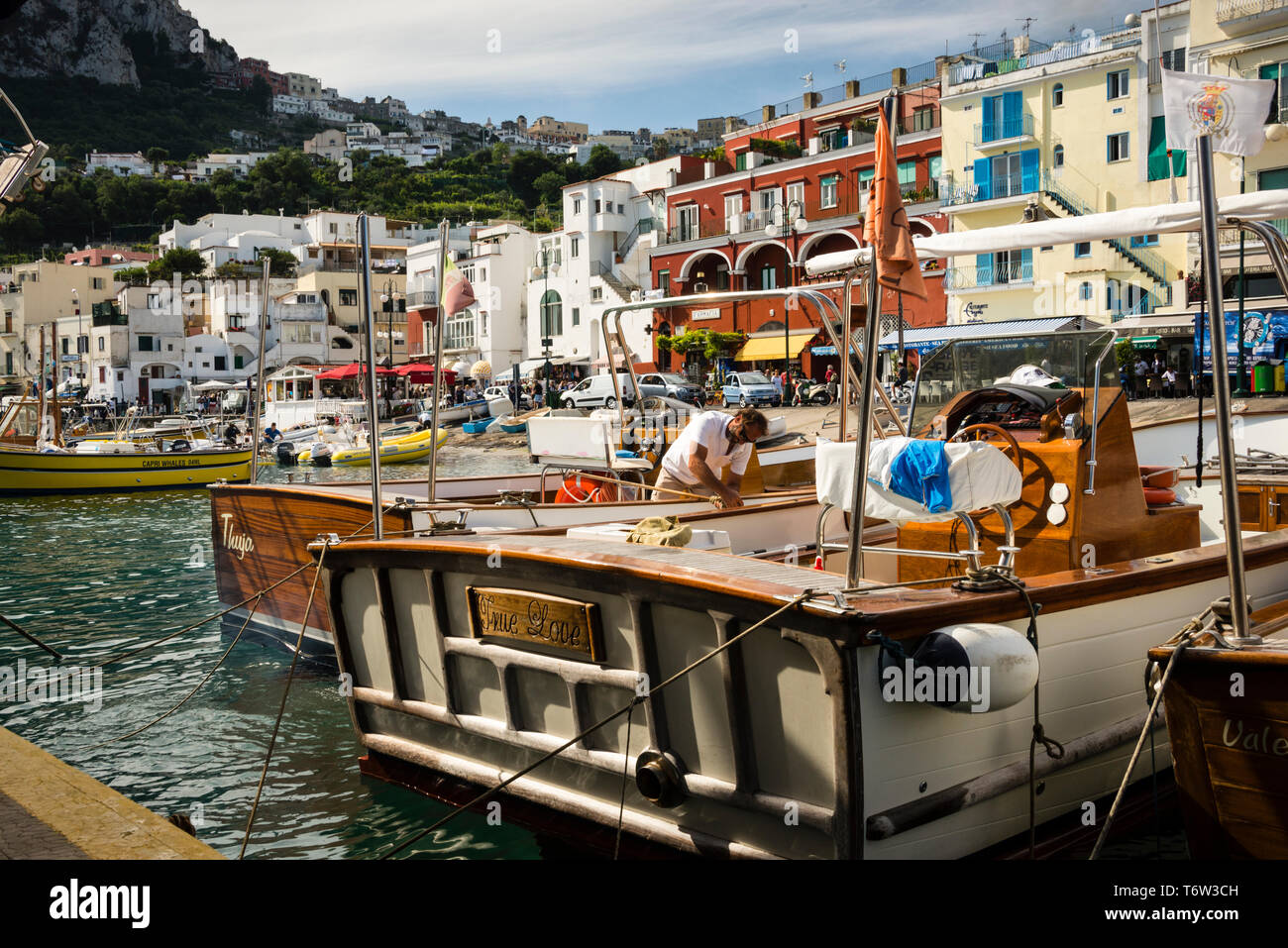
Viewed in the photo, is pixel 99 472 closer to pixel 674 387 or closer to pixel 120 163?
pixel 674 387

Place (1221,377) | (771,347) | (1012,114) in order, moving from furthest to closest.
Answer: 1. (771,347)
2. (1012,114)
3. (1221,377)

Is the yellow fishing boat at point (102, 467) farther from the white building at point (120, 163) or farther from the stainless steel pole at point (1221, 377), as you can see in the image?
the white building at point (120, 163)

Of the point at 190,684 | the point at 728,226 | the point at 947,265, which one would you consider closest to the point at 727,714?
the point at 190,684

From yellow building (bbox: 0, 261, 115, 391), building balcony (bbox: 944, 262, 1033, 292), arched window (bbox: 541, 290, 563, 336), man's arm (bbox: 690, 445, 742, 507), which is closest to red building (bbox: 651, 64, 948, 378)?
building balcony (bbox: 944, 262, 1033, 292)

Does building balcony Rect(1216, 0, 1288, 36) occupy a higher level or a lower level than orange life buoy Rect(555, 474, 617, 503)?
higher

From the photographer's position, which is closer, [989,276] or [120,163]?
[989,276]

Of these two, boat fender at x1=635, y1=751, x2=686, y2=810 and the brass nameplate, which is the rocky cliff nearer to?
the brass nameplate

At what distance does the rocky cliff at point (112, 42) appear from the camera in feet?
238

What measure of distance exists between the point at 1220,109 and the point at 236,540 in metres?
9.00

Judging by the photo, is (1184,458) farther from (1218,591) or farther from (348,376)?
(348,376)

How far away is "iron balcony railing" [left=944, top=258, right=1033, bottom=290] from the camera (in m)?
38.2

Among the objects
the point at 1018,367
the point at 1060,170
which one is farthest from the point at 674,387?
the point at 1018,367

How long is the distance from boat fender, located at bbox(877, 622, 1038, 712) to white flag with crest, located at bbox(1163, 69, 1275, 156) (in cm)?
272

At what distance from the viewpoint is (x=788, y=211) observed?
4638 centimetres
